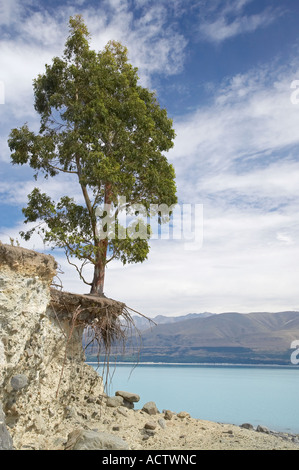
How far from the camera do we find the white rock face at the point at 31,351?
7.28 metres

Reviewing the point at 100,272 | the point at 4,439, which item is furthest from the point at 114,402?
the point at 4,439

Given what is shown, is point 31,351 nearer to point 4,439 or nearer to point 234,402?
point 4,439

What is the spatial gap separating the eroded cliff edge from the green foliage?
8.57ft

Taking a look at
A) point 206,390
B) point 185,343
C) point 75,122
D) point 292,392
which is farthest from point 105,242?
point 185,343

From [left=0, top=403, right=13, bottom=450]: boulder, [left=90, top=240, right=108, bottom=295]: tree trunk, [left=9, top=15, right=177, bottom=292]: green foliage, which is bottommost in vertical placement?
[left=0, top=403, right=13, bottom=450]: boulder

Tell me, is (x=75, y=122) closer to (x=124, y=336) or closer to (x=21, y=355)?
(x=124, y=336)

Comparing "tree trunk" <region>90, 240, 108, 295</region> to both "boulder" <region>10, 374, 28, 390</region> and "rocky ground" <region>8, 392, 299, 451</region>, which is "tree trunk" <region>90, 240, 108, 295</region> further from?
"boulder" <region>10, 374, 28, 390</region>

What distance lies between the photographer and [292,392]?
152ft

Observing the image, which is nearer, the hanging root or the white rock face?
the white rock face

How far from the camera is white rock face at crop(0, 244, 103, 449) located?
7277 millimetres

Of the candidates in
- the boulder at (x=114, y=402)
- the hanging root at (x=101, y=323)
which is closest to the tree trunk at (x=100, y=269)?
the hanging root at (x=101, y=323)

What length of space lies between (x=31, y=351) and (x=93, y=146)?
671 cm

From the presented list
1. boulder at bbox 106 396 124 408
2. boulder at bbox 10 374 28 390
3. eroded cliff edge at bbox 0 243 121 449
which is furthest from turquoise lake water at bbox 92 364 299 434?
boulder at bbox 10 374 28 390

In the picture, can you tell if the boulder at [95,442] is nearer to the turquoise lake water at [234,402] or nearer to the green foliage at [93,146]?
the green foliage at [93,146]
